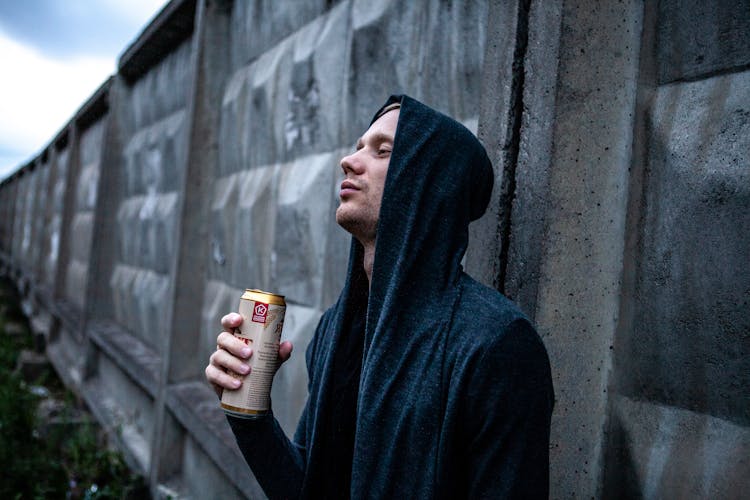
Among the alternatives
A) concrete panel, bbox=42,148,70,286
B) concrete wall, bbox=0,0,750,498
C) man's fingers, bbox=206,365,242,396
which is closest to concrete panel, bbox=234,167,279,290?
concrete wall, bbox=0,0,750,498

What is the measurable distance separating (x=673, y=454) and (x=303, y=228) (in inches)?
85.4

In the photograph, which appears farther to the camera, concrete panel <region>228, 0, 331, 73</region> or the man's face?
concrete panel <region>228, 0, 331, 73</region>

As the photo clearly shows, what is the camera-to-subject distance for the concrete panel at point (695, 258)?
1.42 m

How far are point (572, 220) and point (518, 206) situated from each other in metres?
0.17

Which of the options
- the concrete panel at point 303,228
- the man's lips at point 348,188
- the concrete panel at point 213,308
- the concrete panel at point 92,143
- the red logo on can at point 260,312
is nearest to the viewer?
the red logo on can at point 260,312

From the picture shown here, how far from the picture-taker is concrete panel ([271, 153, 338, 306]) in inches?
121

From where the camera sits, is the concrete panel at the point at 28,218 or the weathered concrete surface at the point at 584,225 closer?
the weathered concrete surface at the point at 584,225

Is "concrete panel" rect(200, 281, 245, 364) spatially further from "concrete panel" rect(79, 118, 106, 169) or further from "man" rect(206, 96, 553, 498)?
"concrete panel" rect(79, 118, 106, 169)

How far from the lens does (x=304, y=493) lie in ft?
5.22

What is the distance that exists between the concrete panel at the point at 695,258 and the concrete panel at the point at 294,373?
1.77m

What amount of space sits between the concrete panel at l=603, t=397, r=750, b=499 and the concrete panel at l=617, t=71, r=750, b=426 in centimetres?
4

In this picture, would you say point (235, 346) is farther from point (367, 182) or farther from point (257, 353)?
point (367, 182)

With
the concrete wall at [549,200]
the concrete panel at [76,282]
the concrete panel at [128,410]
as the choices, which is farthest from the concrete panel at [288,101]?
the concrete panel at [76,282]

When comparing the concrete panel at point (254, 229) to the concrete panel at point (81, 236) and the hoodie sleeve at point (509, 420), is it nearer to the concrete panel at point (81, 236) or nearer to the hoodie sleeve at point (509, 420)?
the hoodie sleeve at point (509, 420)
